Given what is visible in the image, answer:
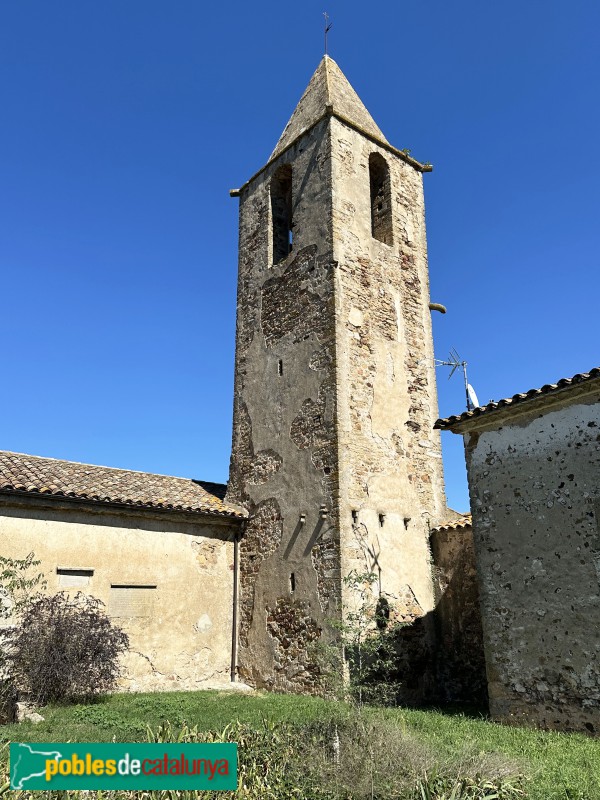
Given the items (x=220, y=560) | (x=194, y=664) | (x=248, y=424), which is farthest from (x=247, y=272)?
(x=194, y=664)

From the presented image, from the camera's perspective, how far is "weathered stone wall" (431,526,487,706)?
1035 centimetres

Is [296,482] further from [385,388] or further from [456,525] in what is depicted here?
[456,525]

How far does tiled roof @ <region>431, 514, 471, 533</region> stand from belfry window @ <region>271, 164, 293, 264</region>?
7009 mm

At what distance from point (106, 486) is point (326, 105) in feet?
31.7

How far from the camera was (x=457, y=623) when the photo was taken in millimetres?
A: 10844

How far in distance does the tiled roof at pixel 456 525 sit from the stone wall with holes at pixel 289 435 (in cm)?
255

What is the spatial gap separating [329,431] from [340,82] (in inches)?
389

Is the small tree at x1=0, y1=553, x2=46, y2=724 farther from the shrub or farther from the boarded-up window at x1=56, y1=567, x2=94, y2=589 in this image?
the boarded-up window at x1=56, y1=567, x2=94, y2=589

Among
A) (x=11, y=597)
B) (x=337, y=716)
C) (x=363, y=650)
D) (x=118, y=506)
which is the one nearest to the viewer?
(x=337, y=716)

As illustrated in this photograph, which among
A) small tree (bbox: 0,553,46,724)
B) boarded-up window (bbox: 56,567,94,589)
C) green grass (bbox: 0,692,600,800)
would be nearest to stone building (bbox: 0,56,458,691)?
boarded-up window (bbox: 56,567,94,589)

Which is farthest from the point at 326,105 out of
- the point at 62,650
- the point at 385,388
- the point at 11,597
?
the point at 62,650

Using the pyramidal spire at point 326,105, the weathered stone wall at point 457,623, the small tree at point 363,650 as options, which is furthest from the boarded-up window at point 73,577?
the pyramidal spire at point 326,105

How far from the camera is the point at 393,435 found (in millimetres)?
11812

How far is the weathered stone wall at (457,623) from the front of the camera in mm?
10352
